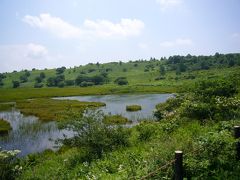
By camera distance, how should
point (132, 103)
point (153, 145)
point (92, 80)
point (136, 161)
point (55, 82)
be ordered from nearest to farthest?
point (136, 161) → point (153, 145) → point (132, 103) → point (92, 80) → point (55, 82)

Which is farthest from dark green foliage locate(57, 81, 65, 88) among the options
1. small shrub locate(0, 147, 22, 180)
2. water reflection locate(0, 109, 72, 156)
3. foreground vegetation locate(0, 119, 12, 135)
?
small shrub locate(0, 147, 22, 180)

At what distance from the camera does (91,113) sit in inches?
786

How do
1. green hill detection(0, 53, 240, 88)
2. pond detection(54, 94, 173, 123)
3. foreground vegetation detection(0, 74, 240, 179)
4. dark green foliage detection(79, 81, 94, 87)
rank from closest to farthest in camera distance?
1. foreground vegetation detection(0, 74, 240, 179)
2. pond detection(54, 94, 173, 123)
3. green hill detection(0, 53, 240, 88)
4. dark green foliage detection(79, 81, 94, 87)

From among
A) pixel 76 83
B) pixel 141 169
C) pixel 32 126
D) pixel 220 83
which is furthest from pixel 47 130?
pixel 76 83

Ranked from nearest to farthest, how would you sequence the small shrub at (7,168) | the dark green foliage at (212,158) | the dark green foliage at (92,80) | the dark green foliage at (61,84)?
the dark green foliage at (212,158)
the small shrub at (7,168)
the dark green foliage at (61,84)
the dark green foliage at (92,80)

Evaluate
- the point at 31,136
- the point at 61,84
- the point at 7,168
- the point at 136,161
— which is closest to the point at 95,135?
the point at 7,168

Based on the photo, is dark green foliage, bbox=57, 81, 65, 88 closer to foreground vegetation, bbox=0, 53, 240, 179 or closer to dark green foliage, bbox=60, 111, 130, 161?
foreground vegetation, bbox=0, 53, 240, 179

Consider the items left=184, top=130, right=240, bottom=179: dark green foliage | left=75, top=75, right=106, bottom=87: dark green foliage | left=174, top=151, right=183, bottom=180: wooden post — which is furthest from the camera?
left=75, top=75, right=106, bottom=87: dark green foliage

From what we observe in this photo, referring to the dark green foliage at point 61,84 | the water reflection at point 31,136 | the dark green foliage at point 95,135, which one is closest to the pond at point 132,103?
the water reflection at point 31,136

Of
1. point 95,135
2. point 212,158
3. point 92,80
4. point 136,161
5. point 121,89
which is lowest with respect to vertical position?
point 121,89

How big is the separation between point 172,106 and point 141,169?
69.7 ft

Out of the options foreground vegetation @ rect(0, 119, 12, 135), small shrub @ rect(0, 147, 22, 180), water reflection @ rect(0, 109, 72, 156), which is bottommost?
water reflection @ rect(0, 109, 72, 156)

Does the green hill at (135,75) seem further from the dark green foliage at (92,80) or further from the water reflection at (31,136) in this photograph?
the water reflection at (31,136)

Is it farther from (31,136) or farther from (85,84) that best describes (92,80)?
(31,136)
